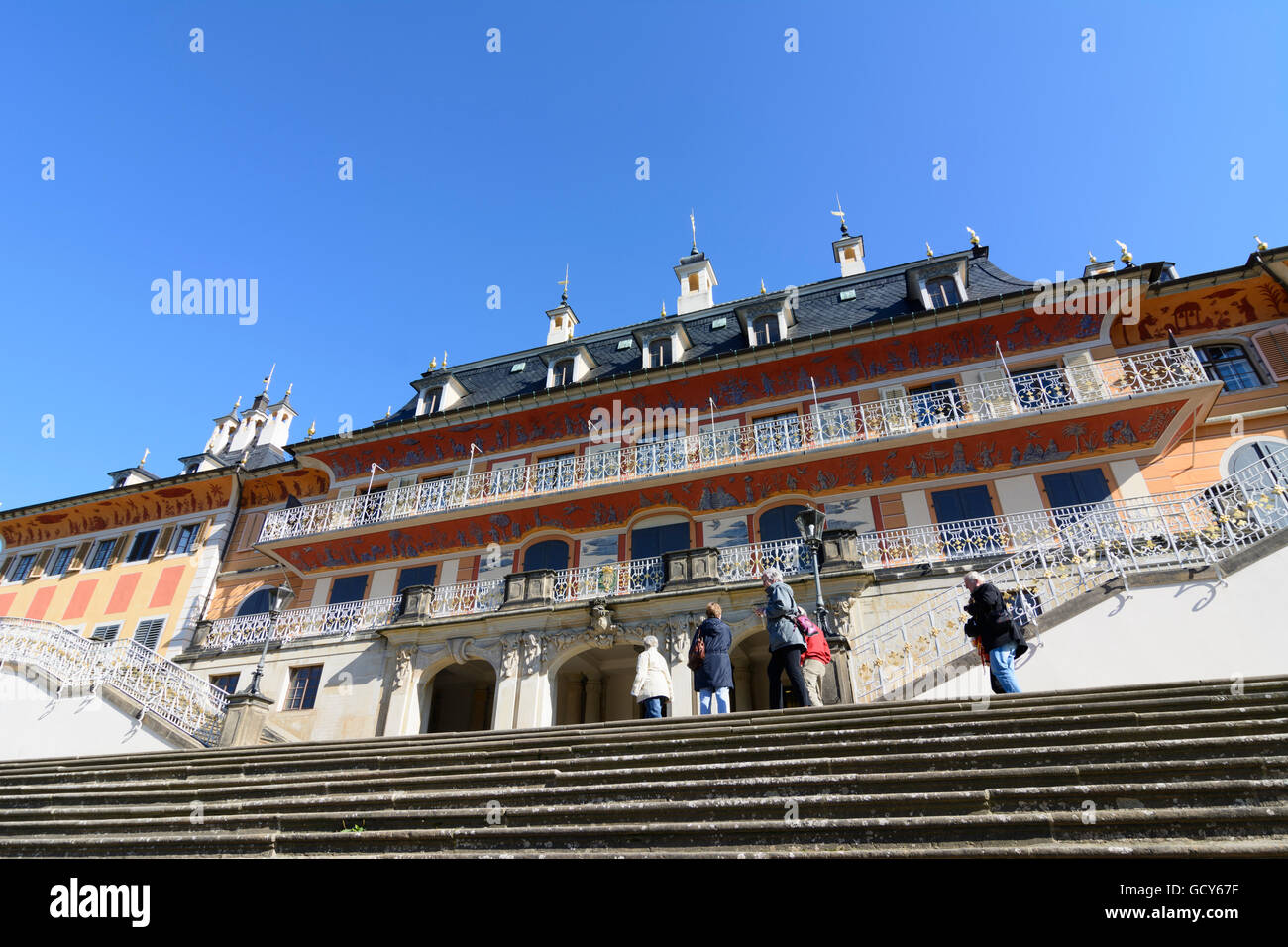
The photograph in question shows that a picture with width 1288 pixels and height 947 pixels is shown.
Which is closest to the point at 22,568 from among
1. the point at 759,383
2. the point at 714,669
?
the point at 759,383

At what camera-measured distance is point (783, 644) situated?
8539 millimetres

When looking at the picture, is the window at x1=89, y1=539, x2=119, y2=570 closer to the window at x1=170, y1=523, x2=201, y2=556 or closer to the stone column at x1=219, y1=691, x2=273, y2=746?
the window at x1=170, y1=523, x2=201, y2=556

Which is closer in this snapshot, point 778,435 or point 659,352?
point 778,435

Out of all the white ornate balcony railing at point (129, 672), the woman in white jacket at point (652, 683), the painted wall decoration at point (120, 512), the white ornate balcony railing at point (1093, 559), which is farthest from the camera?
the painted wall decoration at point (120, 512)

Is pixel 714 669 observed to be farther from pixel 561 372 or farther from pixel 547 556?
pixel 561 372

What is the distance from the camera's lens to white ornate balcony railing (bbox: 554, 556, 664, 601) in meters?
16.7

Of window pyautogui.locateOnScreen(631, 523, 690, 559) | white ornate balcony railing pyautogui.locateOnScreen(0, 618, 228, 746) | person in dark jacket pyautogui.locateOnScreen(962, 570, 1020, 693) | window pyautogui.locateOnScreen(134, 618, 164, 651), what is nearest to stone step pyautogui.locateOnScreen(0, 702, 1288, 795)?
person in dark jacket pyautogui.locateOnScreen(962, 570, 1020, 693)

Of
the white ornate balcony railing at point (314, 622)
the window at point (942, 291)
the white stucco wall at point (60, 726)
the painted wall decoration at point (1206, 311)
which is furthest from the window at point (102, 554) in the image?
the painted wall decoration at point (1206, 311)

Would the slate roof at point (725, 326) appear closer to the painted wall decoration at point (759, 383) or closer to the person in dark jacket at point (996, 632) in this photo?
the painted wall decoration at point (759, 383)

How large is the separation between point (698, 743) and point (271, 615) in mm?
17419

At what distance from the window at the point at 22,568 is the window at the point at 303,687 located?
1655 cm

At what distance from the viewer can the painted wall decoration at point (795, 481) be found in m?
15.5
